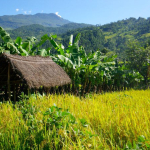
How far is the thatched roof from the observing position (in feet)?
14.0

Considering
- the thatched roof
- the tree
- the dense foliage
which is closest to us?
the thatched roof

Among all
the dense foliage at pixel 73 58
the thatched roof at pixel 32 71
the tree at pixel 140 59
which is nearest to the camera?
the thatched roof at pixel 32 71

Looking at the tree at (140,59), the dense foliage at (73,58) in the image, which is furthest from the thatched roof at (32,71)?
the tree at (140,59)

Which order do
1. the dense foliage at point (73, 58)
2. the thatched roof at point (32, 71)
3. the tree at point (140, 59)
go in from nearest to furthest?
the thatched roof at point (32, 71)
the dense foliage at point (73, 58)
the tree at point (140, 59)

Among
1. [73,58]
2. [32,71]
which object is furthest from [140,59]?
[32,71]

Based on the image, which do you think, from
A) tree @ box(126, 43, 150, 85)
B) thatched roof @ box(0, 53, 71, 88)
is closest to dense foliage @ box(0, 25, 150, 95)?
thatched roof @ box(0, 53, 71, 88)

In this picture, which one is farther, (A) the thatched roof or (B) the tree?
(B) the tree

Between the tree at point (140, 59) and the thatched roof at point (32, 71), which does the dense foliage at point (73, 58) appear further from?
the tree at point (140, 59)

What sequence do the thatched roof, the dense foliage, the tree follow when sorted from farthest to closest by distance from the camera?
the tree → the dense foliage → the thatched roof

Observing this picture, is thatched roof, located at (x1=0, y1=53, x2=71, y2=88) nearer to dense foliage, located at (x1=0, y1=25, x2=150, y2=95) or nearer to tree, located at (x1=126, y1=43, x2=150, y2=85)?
dense foliage, located at (x1=0, y1=25, x2=150, y2=95)

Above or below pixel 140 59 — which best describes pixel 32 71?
below

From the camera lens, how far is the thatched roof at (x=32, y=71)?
428 centimetres

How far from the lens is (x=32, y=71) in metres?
4.77

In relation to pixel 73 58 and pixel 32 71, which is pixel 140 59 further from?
pixel 32 71
